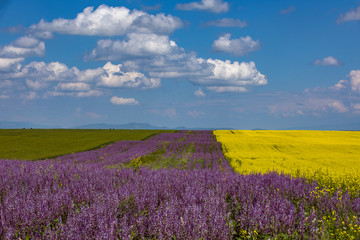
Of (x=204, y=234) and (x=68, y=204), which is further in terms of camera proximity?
(x=68, y=204)

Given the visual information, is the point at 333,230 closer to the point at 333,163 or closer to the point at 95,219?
the point at 95,219

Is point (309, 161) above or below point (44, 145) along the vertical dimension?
above

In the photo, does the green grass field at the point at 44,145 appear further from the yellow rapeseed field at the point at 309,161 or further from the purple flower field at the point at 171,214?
the purple flower field at the point at 171,214

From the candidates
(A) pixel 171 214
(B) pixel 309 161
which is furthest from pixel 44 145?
(A) pixel 171 214

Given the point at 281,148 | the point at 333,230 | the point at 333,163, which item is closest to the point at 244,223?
the point at 333,230

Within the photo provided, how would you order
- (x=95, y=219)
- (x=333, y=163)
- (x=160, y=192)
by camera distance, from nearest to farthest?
(x=95, y=219) → (x=160, y=192) → (x=333, y=163)

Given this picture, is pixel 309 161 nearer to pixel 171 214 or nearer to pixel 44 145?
pixel 171 214

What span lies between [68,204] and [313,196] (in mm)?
5256

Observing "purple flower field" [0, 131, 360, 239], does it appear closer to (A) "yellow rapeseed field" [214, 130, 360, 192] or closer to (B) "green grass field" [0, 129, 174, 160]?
(A) "yellow rapeseed field" [214, 130, 360, 192]

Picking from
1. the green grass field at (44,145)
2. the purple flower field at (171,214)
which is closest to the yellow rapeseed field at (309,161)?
the purple flower field at (171,214)

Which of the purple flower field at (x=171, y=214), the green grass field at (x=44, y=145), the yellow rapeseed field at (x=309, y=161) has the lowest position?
the green grass field at (x=44, y=145)

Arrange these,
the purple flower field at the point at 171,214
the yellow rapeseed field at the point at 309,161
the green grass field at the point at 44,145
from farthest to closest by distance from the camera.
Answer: the green grass field at the point at 44,145, the yellow rapeseed field at the point at 309,161, the purple flower field at the point at 171,214

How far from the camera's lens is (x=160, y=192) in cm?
598

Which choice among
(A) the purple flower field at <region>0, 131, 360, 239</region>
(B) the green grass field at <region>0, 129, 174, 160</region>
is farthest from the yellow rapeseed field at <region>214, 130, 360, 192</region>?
(B) the green grass field at <region>0, 129, 174, 160</region>
